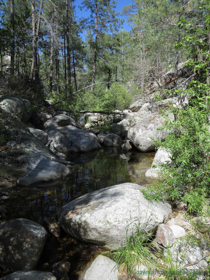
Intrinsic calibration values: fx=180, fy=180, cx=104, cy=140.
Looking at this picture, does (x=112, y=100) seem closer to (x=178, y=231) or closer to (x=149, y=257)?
(x=178, y=231)

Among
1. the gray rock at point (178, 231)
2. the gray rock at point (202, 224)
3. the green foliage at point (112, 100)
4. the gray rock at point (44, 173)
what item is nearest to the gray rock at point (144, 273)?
the gray rock at point (178, 231)

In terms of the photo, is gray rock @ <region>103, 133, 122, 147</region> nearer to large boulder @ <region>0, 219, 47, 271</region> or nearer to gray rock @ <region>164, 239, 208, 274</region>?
large boulder @ <region>0, 219, 47, 271</region>

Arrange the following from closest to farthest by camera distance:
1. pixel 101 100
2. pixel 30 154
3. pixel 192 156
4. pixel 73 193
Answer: pixel 192 156 < pixel 73 193 < pixel 30 154 < pixel 101 100

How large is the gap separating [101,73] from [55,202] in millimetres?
28243

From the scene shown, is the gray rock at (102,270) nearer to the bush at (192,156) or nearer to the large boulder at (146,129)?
the bush at (192,156)

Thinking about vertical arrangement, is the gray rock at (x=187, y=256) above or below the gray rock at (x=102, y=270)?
above

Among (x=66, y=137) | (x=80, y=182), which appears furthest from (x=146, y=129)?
(x=80, y=182)

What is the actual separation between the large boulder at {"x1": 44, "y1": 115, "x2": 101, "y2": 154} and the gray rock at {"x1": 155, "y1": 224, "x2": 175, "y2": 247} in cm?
690

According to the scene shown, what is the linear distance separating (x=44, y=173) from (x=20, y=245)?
10.1 ft

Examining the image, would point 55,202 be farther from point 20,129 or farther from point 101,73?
point 101,73

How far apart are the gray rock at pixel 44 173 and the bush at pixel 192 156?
3849mm

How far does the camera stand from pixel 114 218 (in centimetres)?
292

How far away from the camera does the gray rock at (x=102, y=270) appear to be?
2.43 meters

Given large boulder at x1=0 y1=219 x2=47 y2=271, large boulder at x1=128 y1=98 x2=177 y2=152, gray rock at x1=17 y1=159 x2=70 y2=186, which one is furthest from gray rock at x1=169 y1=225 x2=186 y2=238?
large boulder at x1=128 y1=98 x2=177 y2=152
